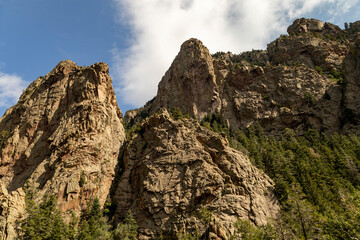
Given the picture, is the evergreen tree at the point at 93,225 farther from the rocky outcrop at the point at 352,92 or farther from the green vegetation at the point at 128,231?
the rocky outcrop at the point at 352,92

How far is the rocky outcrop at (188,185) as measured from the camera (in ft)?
140

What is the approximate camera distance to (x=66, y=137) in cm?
5525

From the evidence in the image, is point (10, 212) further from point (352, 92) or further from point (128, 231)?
point (352, 92)

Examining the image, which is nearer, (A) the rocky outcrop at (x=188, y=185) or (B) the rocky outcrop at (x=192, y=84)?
(A) the rocky outcrop at (x=188, y=185)

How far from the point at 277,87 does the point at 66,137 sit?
7980 centimetres

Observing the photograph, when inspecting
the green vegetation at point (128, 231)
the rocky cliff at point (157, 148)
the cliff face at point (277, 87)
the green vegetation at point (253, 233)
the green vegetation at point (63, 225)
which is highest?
the cliff face at point (277, 87)

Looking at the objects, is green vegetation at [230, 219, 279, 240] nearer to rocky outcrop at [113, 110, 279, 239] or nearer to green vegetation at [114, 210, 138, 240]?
rocky outcrop at [113, 110, 279, 239]

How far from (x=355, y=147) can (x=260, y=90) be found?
4371cm

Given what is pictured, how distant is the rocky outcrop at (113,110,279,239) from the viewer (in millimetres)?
42594

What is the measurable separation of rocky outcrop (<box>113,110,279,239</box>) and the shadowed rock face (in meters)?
6.59

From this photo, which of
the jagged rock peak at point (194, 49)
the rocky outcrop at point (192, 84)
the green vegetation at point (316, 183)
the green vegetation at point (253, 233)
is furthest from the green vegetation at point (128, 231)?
the jagged rock peak at point (194, 49)

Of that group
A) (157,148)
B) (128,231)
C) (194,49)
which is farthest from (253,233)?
(194,49)

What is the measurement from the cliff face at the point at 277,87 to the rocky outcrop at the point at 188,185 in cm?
4450

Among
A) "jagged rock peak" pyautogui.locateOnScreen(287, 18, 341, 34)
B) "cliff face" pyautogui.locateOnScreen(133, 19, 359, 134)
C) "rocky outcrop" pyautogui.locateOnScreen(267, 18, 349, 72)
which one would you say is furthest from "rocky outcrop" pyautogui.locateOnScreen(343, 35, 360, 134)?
"jagged rock peak" pyautogui.locateOnScreen(287, 18, 341, 34)
